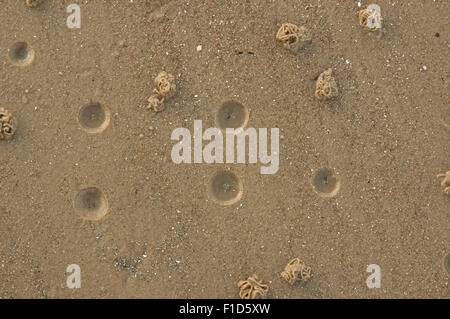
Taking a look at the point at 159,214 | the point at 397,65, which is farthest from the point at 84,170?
the point at 397,65

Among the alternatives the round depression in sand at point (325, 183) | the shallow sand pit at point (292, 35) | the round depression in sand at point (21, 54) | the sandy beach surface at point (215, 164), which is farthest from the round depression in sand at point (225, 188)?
the round depression in sand at point (21, 54)

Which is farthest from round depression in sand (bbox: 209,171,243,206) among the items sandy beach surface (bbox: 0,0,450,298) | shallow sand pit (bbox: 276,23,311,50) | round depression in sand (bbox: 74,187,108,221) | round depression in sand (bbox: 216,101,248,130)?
shallow sand pit (bbox: 276,23,311,50)

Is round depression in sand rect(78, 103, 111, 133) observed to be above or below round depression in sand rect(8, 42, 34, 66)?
below

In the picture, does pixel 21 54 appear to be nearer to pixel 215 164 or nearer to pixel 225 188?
pixel 215 164

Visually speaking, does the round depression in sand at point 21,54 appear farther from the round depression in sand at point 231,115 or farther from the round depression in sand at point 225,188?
the round depression in sand at point 225,188

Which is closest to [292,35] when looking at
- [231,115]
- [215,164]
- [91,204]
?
[231,115]

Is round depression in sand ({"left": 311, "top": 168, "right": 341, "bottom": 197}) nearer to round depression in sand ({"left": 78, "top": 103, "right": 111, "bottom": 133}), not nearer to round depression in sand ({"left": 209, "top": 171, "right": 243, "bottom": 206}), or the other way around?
round depression in sand ({"left": 209, "top": 171, "right": 243, "bottom": 206})
